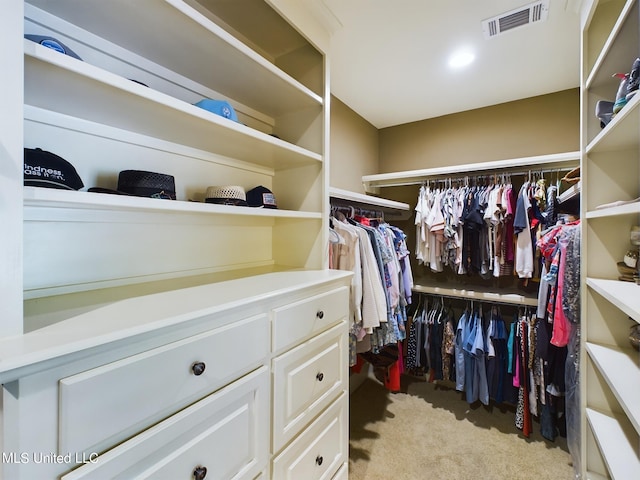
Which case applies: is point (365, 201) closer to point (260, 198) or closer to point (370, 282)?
point (370, 282)

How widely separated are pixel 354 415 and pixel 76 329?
207cm

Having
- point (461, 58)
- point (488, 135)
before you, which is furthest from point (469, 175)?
point (461, 58)

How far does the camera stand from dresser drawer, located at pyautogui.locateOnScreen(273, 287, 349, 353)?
3.11 feet

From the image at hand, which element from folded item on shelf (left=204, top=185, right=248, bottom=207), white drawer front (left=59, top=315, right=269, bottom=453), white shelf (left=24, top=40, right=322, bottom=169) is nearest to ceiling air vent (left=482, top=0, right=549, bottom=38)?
white shelf (left=24, top=40, right=322, bottom=169)

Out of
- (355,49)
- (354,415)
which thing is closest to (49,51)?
(355,49)

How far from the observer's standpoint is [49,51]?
575mm

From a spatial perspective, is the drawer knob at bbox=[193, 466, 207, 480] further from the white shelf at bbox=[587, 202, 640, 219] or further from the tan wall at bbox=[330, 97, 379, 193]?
the tan wall at bbox=[330, 97, 379, 193]

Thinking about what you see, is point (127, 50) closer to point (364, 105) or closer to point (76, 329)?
point (76, 329)

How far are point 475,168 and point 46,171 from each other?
2328mm

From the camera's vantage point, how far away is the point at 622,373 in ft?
3.32

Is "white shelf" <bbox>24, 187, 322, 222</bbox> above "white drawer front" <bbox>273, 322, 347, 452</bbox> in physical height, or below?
above

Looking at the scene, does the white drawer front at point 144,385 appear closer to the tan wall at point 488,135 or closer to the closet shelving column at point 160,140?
the closet shelving column at point 160,140

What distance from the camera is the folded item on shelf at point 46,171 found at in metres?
0.62

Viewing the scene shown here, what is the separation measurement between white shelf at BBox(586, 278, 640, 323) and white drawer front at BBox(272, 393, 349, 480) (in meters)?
1.05
